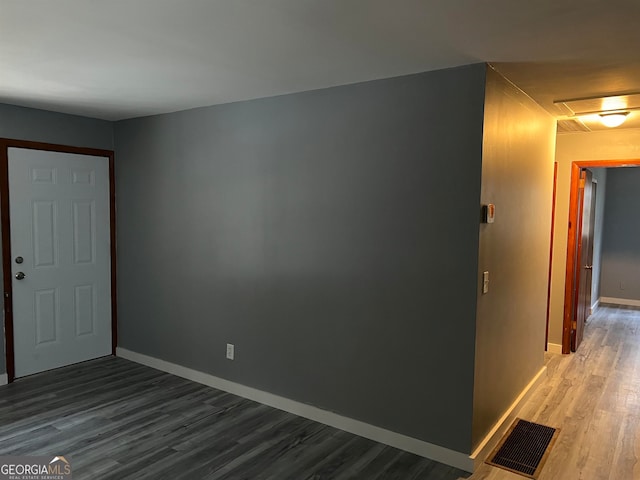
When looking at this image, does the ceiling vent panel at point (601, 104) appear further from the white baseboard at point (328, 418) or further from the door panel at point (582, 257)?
the white baseboard at point (328, 418)

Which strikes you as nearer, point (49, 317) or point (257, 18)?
point (257, 18)

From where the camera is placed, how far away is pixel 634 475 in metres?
2.77

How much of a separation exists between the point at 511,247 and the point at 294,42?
1.99m

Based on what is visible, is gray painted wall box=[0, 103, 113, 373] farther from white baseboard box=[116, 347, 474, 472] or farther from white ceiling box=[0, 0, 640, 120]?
white baseboard box=[116, 347, 474, 472]

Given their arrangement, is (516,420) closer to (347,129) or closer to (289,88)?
(347,129)

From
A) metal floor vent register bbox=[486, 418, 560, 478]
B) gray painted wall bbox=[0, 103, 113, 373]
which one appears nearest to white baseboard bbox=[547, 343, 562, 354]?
metal floor vent register bbox=[486, 418, 560, 478]

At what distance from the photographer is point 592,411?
11.9ft

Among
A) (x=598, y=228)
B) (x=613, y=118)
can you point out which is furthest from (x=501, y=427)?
(x=598, y=228)

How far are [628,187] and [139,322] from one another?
25.4 ft

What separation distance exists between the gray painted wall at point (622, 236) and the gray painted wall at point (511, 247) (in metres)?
4.75

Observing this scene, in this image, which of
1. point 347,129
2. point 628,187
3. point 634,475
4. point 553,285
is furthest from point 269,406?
point 628,187

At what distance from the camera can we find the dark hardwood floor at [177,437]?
276 centimetres

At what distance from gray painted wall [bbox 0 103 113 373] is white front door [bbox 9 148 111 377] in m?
0.12

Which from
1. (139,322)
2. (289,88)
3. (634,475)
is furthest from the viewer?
(139,322)
